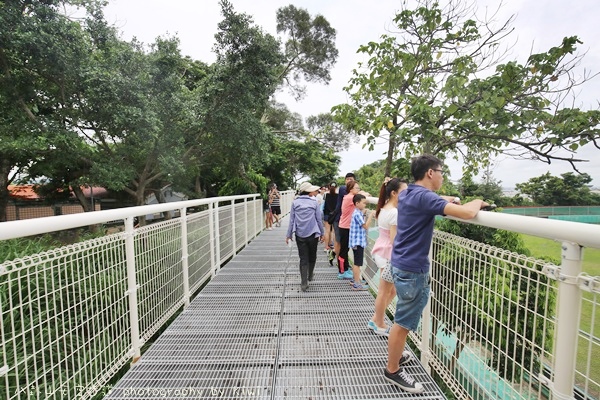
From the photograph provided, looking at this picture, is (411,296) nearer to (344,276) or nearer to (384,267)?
(384,267)

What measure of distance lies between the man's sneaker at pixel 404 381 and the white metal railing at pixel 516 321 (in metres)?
0.29

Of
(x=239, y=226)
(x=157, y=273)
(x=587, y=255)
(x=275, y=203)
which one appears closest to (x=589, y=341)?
(x=587, y=255)

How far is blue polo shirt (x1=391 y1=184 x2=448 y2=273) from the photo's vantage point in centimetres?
188

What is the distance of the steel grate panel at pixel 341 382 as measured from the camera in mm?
2127

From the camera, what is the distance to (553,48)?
3.50 m

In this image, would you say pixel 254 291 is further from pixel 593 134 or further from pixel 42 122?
pixel 42 122

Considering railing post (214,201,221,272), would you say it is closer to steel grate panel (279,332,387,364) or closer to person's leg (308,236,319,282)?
person's leg (308,236,319,282)

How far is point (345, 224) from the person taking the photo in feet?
14.8

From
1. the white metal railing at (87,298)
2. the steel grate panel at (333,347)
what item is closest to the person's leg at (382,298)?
the steel grate panel at (333,347)

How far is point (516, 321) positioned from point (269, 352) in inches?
72.1

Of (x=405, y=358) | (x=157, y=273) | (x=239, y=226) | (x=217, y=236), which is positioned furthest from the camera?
(x=239, y=226)

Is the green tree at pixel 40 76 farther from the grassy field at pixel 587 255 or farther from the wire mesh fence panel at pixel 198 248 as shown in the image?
the grassy field at pixel 587 255

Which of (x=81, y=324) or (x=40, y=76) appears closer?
(x=81, y=324)

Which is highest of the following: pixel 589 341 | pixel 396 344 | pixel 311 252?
pixel 589 341
